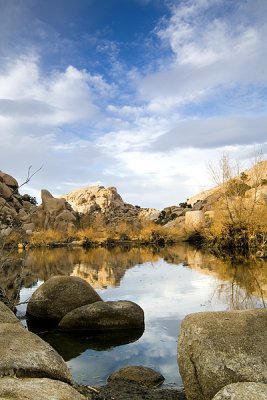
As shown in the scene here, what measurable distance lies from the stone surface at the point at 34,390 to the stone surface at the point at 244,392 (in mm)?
1538

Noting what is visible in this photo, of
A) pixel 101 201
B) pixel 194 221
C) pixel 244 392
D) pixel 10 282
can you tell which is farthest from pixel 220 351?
pixel 101 201

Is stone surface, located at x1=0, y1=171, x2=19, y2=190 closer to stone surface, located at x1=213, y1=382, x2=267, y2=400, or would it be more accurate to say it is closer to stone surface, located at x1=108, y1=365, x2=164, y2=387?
stone surface, located at x1=108, y1=365, x2=164, y2=387

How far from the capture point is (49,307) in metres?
12.9

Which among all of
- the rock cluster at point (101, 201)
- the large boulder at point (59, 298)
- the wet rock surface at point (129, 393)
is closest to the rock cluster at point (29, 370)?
the wet rock surface at point (129, 393)

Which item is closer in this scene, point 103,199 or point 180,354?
point 180,354

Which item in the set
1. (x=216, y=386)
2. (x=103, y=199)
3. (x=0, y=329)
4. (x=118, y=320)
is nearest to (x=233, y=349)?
(x=216, y=386)

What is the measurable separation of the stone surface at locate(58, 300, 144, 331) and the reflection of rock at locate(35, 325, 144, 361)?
0.24 m

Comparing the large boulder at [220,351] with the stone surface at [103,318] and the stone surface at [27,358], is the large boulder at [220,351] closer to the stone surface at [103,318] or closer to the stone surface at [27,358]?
the stone surface at [27,358]

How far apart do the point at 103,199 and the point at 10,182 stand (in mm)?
45161

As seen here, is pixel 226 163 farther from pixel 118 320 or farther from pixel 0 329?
pixel 0 329

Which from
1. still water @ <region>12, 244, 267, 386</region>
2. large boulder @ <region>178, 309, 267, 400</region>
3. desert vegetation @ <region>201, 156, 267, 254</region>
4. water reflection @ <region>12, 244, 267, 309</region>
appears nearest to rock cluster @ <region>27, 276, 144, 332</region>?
still water @ <region>12, 244, 267, 386</region>

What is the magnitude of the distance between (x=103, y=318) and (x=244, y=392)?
746 cm

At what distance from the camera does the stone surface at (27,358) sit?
17.2ft

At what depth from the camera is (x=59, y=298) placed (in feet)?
42.7
